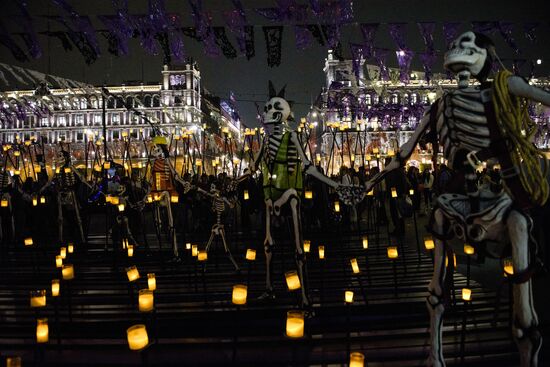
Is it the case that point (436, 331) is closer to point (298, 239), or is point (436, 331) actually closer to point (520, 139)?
point (520, 139)

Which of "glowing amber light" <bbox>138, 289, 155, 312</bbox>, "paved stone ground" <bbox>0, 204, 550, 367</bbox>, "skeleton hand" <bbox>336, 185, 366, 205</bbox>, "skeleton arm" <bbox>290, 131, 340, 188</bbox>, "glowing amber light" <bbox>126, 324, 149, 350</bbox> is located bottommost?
"paved stone ground" <bbox>0, 204, 550, 367</bbox>

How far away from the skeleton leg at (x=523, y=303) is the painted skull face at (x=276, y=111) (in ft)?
11.0

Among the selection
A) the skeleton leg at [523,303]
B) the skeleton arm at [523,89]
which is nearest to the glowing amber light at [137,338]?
the skeleton leg at [523,303]

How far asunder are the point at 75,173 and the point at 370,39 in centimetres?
913

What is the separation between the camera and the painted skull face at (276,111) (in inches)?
217

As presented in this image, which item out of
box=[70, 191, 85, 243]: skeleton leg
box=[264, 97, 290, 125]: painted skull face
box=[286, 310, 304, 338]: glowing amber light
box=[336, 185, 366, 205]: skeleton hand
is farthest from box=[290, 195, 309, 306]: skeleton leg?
box=[70, 191, 85, 243]: skeleton leg

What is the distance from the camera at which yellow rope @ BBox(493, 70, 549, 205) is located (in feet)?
9.16

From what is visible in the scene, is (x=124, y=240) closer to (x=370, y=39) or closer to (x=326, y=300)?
(x=326, y=300)

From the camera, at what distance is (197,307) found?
5535 millimetres

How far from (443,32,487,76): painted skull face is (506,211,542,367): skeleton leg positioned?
3.83 feet

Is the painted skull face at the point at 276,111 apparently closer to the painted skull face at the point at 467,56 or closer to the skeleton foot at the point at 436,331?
the painted skull face at the point at 467,56

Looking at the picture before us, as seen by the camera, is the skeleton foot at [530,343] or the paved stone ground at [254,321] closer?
the skeleton foot at [530,343]

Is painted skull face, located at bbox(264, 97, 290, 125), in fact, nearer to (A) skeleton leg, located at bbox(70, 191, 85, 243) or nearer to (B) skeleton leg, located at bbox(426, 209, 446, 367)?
(B) skeleton leg, located at bbox(426, 209, 446, 367)

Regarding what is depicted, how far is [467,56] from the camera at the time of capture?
3.11 meters
